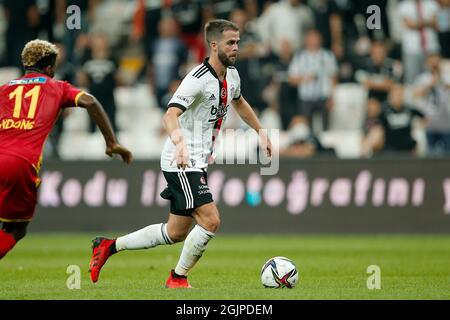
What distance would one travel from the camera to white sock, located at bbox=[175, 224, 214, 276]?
892 cm

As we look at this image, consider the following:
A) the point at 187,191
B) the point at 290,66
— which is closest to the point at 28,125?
the point at 187,191

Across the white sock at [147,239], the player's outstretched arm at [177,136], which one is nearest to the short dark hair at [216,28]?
the player's outstretched arm at [177,136]

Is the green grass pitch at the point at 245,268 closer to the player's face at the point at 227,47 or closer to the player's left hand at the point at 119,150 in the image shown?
the player's left hand at the point at 119,150

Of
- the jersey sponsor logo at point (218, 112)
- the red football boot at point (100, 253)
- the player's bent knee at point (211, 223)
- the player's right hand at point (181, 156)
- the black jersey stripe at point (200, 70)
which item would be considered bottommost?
the red football boot at point (100, 253)

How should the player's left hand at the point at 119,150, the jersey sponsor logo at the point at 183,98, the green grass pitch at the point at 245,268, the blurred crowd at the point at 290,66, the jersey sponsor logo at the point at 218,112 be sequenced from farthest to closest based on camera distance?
the blurred crowd at the point at 290,66 → the jersey sponsor logo at the point at 218,112 → the jersey sponsor logo at the point at 183,98 → the green grass pitch at the point at 245,268 → the player's left hand at the point at 119,150

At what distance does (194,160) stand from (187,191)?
355 mm

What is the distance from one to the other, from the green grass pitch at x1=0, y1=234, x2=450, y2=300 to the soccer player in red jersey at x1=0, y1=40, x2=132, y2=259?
816 mm

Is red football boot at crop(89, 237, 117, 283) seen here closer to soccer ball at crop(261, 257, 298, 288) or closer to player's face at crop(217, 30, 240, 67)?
soccer ball at crop(261, 257, 298, 288)

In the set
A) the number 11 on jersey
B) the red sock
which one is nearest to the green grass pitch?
the red sock

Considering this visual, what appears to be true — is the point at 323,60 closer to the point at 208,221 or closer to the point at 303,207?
the point at 303,207

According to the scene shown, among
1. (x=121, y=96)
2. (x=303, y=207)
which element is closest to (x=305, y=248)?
(x=303, y=207)

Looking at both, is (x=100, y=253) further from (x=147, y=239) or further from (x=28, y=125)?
(x=28, y=125)

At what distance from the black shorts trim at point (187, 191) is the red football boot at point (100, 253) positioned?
2.54ft

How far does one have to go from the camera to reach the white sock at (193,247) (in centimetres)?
892
